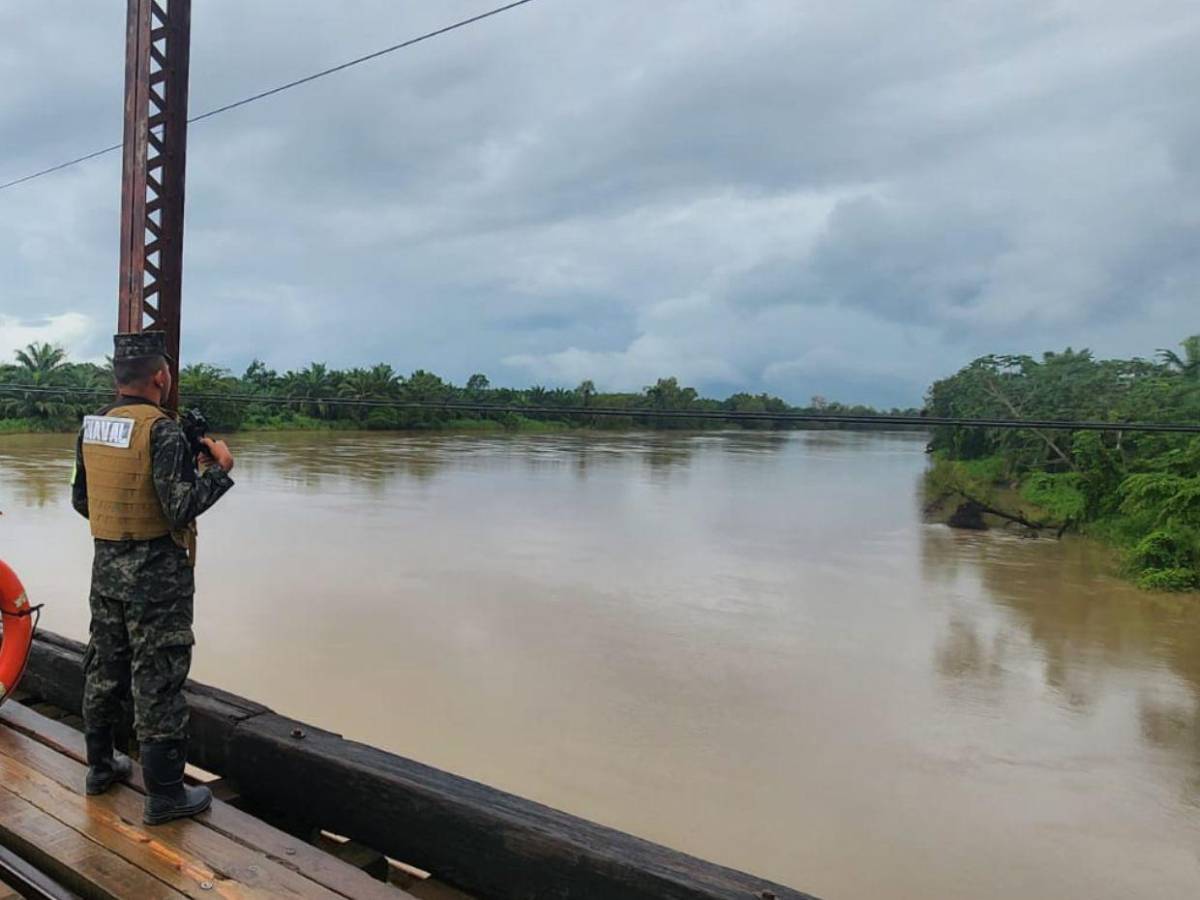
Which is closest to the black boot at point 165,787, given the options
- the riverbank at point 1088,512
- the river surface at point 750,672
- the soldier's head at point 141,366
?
the soldier's head at point 141,366

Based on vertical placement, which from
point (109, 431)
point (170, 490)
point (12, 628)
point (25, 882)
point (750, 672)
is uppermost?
point (109, 431)

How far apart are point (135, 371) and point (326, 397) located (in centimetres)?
2884

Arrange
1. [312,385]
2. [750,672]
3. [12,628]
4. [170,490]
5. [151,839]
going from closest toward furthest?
[151,839], [170,490], [12,628], [750,672], [312,385]

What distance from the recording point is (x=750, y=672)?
8117 mm

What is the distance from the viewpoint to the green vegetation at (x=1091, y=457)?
485 inches

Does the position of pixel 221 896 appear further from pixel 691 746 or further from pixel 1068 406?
pixel 1068 406

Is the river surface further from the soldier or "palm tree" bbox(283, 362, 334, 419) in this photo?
"palm tree" bbox(283, 362, 334, 419)

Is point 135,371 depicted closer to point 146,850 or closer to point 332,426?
point 146,850

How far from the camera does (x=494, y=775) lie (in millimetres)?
5648

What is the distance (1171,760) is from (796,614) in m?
4.26

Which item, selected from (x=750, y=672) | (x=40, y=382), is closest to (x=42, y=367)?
(x=40, y=382)

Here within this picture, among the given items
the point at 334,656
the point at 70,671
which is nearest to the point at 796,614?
the point at 334,656

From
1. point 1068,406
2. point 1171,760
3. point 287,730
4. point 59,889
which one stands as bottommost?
point 1171,760

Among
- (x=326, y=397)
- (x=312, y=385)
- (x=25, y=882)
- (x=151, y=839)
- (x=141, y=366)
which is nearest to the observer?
(x=25, y=882)
